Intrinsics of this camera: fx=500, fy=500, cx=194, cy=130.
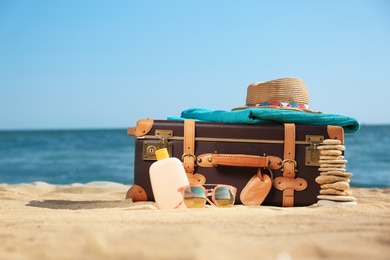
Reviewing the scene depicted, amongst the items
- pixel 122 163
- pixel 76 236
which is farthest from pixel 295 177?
pixel 122 163

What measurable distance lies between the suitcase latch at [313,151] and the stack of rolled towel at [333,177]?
0.23ft

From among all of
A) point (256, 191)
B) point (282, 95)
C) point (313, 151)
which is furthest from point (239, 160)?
point (282, 95)

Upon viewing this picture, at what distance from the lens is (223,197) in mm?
3021

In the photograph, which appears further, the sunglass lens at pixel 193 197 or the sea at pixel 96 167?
the sea at pixel 96 167

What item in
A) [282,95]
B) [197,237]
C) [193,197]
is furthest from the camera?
[282,95]

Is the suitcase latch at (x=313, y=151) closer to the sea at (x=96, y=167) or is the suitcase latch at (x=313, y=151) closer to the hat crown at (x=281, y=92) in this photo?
the hat crown at (x=281, y=92)

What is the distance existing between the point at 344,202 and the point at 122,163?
35.6 ft

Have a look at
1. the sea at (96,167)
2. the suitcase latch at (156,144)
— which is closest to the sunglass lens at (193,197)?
the suitcase latch at (156,144)

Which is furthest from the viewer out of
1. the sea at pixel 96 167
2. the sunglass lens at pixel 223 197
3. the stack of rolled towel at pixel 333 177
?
the sea at pixel 96 167

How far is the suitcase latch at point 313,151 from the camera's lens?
343 centimetres

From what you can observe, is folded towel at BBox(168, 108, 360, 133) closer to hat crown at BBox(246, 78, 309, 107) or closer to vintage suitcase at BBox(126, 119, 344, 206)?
vintage suitcase at BBox(126, 119, 344, 206)

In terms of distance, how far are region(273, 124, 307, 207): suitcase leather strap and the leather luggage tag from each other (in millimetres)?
97

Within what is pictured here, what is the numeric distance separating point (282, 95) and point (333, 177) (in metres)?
0.79

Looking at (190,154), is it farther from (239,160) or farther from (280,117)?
(280,117)
